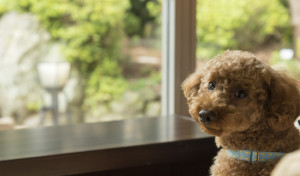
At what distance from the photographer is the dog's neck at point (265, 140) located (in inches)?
41.7

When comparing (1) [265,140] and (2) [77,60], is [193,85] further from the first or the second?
(2) [77,60]

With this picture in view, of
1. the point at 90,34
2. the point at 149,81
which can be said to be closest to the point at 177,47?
the point at 149,81

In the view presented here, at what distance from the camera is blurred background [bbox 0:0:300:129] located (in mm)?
2365

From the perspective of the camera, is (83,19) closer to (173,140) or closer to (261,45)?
(173,140)

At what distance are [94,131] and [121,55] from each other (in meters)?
1.01

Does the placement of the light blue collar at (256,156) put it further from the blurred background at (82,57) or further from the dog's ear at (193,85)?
the blurred background at (82,57)

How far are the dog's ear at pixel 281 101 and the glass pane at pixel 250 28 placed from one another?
60.8 inches

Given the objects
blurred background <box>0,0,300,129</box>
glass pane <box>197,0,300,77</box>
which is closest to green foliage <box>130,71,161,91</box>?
blurred background <box>0,0,300,129</box>

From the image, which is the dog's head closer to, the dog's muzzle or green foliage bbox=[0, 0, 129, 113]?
the dog's muzzle

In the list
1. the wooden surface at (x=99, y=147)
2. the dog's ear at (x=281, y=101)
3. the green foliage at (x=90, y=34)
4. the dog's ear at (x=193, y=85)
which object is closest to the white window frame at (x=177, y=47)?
the green foliage at (x=90, y=34)

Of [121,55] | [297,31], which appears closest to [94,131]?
[121,55]

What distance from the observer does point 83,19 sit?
96.0 inches

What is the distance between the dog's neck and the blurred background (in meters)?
1.52

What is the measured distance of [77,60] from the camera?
2457 millimetres
